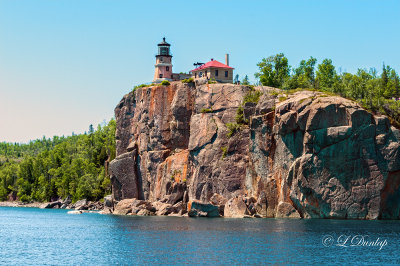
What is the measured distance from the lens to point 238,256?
47906mm

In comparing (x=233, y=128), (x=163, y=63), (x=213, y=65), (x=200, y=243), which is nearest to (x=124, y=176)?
(x=163, y=63)

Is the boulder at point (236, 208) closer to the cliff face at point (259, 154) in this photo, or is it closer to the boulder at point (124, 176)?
the cliff face at point (259, 154)

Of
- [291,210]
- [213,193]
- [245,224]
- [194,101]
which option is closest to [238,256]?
[245,224]

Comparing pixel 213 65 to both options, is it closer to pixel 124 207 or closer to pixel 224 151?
pixel 224 151

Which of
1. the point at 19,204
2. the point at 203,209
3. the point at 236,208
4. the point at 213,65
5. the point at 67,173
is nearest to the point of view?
the point at 236,208

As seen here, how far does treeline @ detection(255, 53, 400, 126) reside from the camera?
10562cm

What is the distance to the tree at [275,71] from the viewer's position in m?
116

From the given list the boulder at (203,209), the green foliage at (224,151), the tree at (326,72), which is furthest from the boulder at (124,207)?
the tree at (326,72)

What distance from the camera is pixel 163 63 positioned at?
382 ft

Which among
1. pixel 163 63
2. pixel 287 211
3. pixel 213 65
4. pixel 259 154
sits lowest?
pixel 287 211

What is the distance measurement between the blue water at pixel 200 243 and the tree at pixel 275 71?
43996mm

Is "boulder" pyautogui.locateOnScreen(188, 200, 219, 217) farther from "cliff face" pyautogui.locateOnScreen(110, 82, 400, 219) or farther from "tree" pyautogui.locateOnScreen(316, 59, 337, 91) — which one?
"tree" pyautogui.locateOnScreen(316, 59, 337, 91)

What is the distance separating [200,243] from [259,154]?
35.0 m

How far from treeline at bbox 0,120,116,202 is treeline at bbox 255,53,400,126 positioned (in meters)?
41.8
